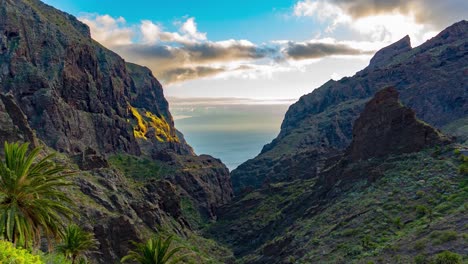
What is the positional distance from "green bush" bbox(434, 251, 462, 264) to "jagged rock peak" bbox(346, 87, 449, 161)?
150 ft

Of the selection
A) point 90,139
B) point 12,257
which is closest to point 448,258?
point 12,257

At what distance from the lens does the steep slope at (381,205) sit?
47250 mm

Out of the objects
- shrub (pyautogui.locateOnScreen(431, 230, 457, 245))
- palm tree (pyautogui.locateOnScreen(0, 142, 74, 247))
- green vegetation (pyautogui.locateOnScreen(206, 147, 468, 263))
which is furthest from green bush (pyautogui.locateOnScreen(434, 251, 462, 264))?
palm tree (pyautogui.locateOnScreen(0, 142, 74, 247))

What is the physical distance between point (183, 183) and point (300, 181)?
49872 mm

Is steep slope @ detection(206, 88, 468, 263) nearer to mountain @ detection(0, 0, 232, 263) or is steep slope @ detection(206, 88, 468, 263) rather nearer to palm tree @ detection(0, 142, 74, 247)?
mountain @ detection(0, 0, 232, 263)

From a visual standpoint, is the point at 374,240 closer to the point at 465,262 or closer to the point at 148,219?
the point at 465,262

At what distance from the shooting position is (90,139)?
156m

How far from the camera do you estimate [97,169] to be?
99625 millimetres

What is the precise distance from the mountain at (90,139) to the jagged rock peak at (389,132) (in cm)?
5217

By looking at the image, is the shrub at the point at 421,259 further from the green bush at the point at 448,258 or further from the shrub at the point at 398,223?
the shrub at the point at 398,223

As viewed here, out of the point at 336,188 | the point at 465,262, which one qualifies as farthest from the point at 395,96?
the point at 465,262

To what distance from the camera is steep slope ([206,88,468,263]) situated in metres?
47.2

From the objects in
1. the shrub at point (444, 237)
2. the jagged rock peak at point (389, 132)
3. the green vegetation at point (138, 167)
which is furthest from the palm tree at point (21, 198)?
the green vegetation at point (138, 167)

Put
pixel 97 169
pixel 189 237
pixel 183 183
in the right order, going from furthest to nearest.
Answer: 1. pixel 183 183
2. pixel 189 237
3. pixel 97 169
